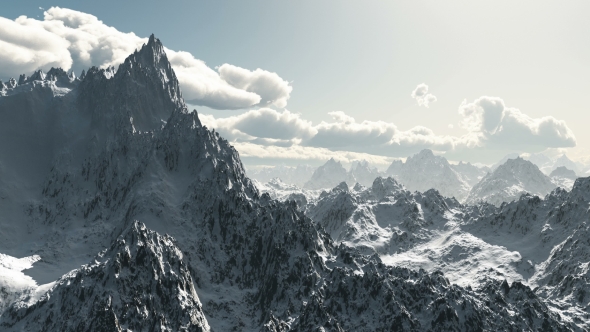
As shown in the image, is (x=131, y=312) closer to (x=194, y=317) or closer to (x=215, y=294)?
(x=194, y=317)

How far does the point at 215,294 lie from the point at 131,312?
59431 mm

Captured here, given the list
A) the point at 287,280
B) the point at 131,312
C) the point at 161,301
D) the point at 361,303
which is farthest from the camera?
the point at 287,280

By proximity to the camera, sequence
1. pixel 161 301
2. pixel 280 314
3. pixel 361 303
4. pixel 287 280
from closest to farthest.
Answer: pixel 161 301 < pixel 361 303 < pixel 280 314 < pixel 287 280

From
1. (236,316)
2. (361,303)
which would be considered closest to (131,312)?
(236,316)

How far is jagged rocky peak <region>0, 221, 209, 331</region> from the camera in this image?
141875 mm

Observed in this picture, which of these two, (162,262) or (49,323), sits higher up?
(162,262)

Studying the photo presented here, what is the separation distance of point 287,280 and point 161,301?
60.8 m

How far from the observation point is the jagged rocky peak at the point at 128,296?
465 feet

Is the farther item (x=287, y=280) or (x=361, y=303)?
(x=287, y=280)

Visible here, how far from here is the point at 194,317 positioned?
504 feet

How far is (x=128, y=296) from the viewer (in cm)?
14600

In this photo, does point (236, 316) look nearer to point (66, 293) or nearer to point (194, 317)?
point (194, 317)

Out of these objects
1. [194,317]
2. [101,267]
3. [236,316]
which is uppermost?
[101,267]

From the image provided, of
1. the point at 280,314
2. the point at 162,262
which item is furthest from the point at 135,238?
the point at 280,314
